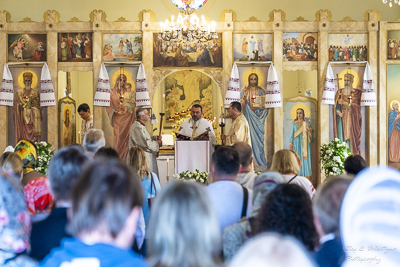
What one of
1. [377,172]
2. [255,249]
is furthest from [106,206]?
[377,172]

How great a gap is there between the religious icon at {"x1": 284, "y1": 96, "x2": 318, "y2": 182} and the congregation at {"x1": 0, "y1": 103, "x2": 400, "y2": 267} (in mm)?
10155

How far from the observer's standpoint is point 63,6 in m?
15.2

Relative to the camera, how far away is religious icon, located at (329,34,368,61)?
Answer: 1476 cm

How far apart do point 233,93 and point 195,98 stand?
5502 millimetres

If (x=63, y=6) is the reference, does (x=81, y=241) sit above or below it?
below

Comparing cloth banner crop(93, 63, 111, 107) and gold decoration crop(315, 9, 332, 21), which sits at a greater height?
gold decoration crop(315, 9, 332, 21)

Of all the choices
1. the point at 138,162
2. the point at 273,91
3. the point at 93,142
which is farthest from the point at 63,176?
the point at 273,91

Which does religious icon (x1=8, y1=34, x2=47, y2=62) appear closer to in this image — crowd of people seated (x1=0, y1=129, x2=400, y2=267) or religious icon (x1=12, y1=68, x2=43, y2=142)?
religious icon (x1=12, y1=68, x2=43, y2=142)

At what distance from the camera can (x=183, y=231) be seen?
241 centimetres

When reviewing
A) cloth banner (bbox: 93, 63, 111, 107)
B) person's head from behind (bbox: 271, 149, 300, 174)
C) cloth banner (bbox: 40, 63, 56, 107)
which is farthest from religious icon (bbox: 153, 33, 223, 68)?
person's head from behind (bbox: 271, 149, 300, 174)

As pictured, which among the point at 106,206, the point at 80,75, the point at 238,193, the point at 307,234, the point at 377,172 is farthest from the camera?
the point at 80,75

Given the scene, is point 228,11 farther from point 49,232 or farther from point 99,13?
point 49,232

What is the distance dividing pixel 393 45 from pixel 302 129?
130 inches

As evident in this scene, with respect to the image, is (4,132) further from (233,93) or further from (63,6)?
(233,93)
